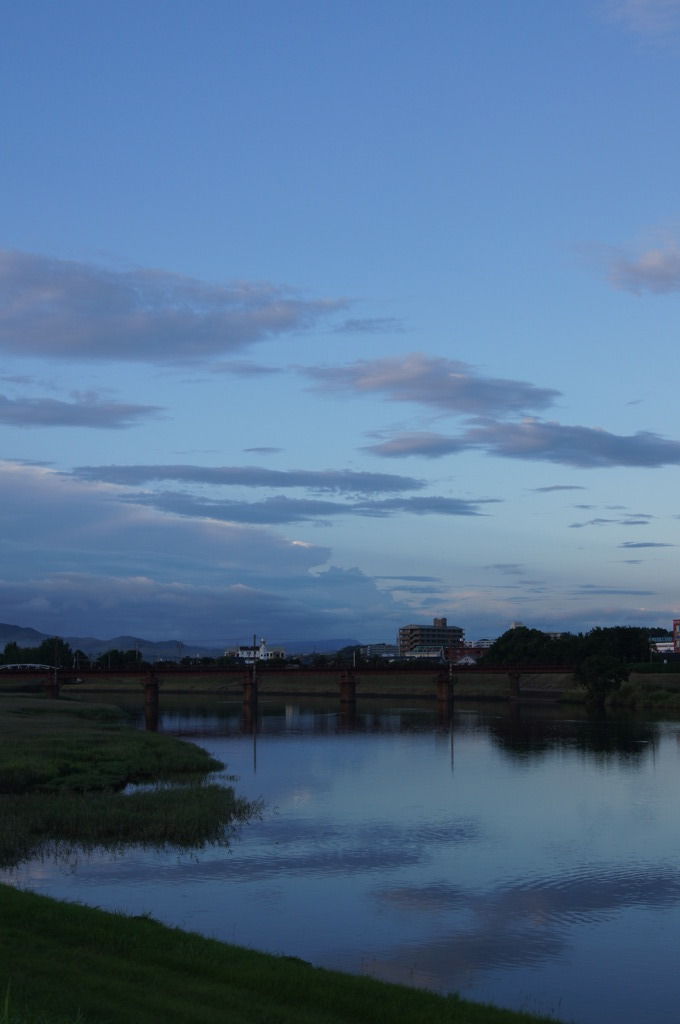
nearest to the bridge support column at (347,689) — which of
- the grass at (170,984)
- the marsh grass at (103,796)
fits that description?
the marsh grass at (103,796)

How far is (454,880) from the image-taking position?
3269 cm

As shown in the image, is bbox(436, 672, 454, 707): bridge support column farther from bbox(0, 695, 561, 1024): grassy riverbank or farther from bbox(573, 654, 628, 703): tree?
bbox(0, 695, 561, 1024): grassy riverbank

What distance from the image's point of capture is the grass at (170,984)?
51.7ft

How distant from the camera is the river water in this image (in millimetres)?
23484

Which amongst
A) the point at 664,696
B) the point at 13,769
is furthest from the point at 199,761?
the point at 664,696

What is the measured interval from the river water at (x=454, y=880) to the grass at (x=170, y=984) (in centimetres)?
355

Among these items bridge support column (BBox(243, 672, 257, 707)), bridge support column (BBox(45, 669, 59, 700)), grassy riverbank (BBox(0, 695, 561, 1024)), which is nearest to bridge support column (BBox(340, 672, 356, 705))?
bridge support column (BBox(243, 672, 257, 707))

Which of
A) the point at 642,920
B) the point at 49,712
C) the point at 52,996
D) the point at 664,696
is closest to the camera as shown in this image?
the point at 52,996

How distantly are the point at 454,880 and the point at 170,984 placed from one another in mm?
16788

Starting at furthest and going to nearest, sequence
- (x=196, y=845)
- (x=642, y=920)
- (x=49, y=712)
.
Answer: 1. (x=49, y=712)
2. (x=196, y=845)
3. (x=642, y=920)

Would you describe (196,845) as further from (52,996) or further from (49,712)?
(49,712)

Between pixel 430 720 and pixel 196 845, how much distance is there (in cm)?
8303

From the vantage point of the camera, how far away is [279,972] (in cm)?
1903

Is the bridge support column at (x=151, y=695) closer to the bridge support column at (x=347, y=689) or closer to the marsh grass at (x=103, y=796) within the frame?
the bridge support column at (x=347, y=689)
